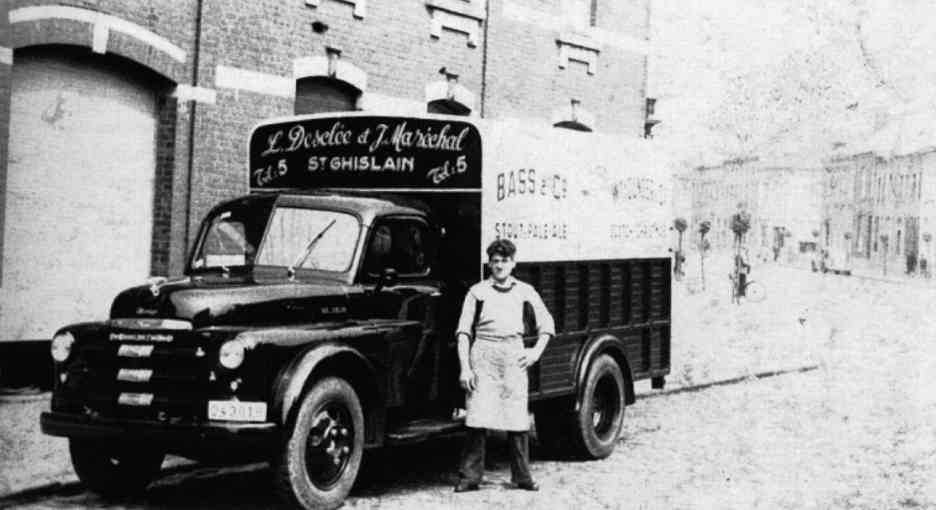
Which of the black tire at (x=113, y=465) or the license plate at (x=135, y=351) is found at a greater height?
the license plate at (x=135, y=351)

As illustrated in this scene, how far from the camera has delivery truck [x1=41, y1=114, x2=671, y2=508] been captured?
6.86 m

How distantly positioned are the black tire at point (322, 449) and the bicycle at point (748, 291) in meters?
16.9

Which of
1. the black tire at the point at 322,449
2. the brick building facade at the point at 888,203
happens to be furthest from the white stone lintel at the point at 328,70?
the black tire at the point at 322,449

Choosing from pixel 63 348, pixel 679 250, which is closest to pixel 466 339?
pixel 63 348

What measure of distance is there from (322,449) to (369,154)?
8.97 feet

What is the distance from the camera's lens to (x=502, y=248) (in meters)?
8.03

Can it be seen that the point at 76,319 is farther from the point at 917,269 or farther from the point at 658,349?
the point at 917,269

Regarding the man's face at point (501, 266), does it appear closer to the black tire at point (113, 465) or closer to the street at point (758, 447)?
the street at point (758, 447)

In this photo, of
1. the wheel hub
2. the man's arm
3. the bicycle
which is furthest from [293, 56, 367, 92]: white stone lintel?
the bicycle

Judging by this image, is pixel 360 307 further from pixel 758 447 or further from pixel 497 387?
pixel 758 447

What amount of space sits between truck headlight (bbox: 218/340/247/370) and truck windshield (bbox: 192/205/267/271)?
135 cm

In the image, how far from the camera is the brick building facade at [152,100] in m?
11.1

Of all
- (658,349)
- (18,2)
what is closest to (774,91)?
(658,349)

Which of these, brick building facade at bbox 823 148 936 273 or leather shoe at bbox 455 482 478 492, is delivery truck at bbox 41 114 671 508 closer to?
leather shoe at bbox 455 482 478 492
